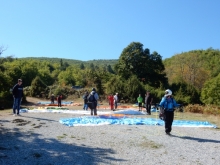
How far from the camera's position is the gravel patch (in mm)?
6809

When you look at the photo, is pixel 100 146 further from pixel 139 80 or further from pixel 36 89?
pixel 36 89

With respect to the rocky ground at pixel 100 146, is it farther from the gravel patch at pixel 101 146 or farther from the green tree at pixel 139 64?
the green tree at pixel 139 64

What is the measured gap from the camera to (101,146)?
27.3 ft

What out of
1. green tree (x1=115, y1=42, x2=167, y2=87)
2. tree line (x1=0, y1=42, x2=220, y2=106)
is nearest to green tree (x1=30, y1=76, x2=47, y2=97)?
tree line (x1=0, y1=42, x2=220, y2=106)

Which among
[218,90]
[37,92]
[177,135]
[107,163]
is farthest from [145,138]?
[218,90]

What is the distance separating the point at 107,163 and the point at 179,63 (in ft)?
226

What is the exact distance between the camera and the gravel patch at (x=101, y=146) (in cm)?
681

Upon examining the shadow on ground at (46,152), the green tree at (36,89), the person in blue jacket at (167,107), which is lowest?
the shadow on ground at (46,152)

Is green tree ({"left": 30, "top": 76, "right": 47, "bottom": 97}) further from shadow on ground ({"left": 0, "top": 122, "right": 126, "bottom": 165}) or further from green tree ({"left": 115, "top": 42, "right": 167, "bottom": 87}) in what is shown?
shadow on ground ({"left": 0, "top": 122, "right": 126, "bottom": 165})

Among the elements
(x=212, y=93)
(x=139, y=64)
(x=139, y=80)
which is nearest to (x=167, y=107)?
(x=139, y=80)

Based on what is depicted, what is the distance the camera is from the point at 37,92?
51.7 metres

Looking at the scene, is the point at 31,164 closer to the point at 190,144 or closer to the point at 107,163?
the point at 107,163

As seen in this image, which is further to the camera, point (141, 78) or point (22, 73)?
point (22, 73)

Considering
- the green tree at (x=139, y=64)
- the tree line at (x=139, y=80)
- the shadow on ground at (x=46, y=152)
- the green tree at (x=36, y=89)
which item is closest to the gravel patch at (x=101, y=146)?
the shadow on ground at (x=46, y=152)
